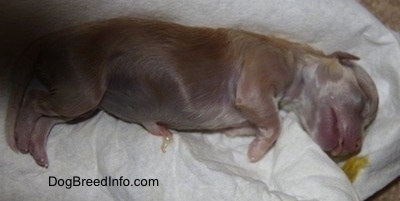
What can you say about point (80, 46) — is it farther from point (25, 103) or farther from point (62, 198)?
point (62, 198)

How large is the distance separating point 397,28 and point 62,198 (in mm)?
1293

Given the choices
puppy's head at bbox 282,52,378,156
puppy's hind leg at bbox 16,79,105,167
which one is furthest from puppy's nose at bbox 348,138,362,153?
puppy's hind leg at bbox 16,79,105,167

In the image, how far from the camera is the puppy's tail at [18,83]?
100 inches

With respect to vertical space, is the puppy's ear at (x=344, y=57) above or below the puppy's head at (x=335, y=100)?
above

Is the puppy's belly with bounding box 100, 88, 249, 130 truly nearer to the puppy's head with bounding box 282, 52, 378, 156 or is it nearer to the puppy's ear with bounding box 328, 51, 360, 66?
the puppy's head with bounding box 282, 52, 378, 156

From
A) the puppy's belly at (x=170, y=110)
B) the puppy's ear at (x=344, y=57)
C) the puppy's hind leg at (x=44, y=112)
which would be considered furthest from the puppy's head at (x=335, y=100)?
the puppy's hind leg at (x=44, y=112)

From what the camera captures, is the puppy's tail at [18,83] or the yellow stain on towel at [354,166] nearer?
the puppy's tail at [18,83]

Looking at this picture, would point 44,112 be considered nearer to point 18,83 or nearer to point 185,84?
point 18,83

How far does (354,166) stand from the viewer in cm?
277

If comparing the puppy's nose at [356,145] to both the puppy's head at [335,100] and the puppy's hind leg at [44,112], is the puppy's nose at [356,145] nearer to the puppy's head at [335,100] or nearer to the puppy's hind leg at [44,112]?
the puppy's head at [335,100]

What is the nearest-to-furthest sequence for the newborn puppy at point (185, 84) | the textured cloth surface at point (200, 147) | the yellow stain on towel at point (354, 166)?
the newborn puppy at point (185, 84)
the textured cloth surface at point (200, 147)
the yellow stain on towel at point (354, 166)

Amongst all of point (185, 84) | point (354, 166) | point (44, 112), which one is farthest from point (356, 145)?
point (44, 112)

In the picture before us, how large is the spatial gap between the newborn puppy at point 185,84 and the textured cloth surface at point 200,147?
2.3 inches

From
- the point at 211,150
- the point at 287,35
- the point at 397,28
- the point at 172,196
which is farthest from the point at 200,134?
the point at 397,28
